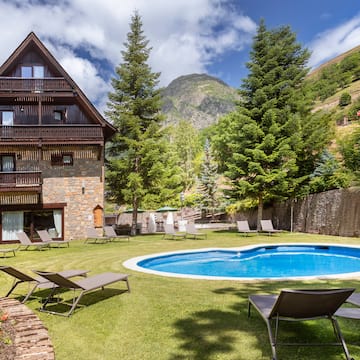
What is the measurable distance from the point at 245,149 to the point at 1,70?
629 inches

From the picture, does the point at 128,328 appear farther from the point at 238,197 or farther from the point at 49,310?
the point at 238,197

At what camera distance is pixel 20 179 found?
19.8 m

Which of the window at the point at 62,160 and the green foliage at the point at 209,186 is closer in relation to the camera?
the window at the point at 62,160

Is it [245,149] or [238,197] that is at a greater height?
[245,149]

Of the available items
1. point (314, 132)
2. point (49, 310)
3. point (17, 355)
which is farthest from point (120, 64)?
point (17, 355)

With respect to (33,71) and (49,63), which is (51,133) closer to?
(33,71)

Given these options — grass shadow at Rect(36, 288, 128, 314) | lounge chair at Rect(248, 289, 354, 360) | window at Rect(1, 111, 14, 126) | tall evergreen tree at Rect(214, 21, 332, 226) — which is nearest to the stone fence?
tall evergreen tree at Rect(214, 21, 332, 226)

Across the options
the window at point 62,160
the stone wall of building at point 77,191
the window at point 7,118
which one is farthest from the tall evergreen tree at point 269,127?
the window at point 7,118

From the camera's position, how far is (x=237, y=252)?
1424 centimetres

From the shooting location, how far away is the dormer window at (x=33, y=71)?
69.4 feet

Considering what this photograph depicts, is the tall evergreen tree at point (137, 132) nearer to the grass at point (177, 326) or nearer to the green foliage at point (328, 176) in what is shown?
the green foliage at point (328, 176)

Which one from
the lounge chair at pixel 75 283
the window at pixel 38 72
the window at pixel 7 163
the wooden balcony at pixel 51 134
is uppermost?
the window at pixel 38 72

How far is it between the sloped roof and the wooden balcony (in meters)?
0.95

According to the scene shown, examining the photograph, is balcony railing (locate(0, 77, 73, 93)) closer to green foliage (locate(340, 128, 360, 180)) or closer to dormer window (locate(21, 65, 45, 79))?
dormer window (locate(21, 65, 45, 79))
